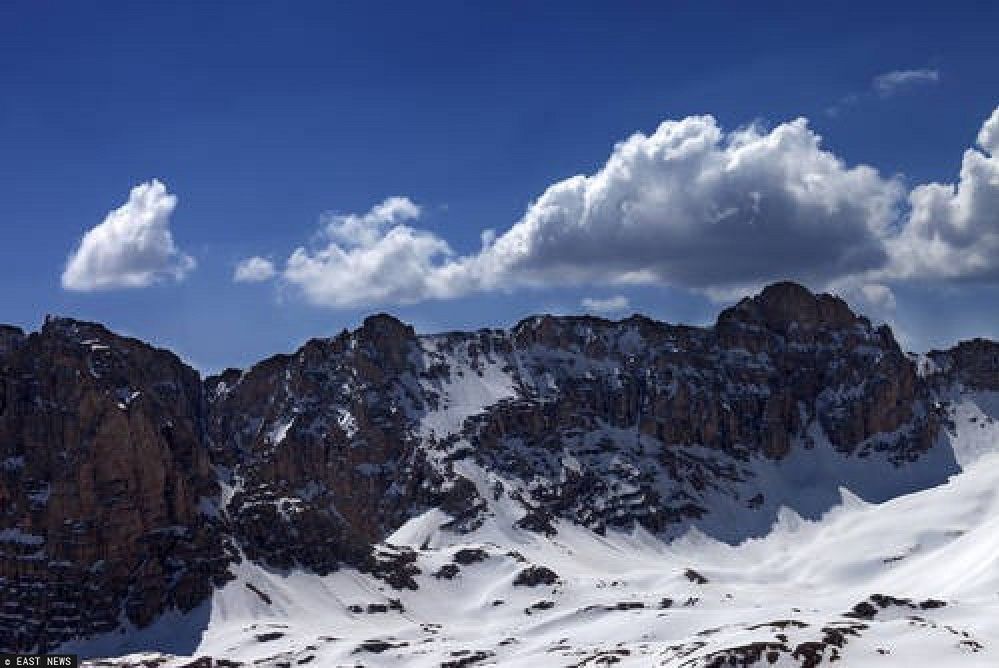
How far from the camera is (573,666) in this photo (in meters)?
184

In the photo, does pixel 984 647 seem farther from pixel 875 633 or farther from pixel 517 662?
pixel 517 662

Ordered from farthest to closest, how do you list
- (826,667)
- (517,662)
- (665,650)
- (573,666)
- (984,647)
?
(517,662) → (573,666) → (665,650) → (984,647) → (826,667)

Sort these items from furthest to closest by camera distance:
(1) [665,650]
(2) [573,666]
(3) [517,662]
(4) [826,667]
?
(3) [517,662] < (2) [573,666] < (1) [665,650] < (4) [826,667]

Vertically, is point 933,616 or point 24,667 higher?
point 24,667

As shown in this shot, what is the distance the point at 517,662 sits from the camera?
200 meters

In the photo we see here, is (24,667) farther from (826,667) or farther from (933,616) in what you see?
(933,616)

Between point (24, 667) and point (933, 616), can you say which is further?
point (933, 616)

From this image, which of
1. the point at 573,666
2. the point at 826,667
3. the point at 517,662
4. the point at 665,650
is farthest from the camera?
the point at 517,662

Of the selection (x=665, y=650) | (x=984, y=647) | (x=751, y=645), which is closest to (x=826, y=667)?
(x=751, y=645)

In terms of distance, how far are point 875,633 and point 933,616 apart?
59003 millimetres

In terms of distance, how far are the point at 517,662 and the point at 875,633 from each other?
77227 mm

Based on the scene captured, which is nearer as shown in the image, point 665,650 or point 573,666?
point 665,650

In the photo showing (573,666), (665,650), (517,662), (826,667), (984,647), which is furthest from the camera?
(517,662)

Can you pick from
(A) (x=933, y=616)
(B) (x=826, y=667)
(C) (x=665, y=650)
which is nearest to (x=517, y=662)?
(C) (x=665, y=650)
